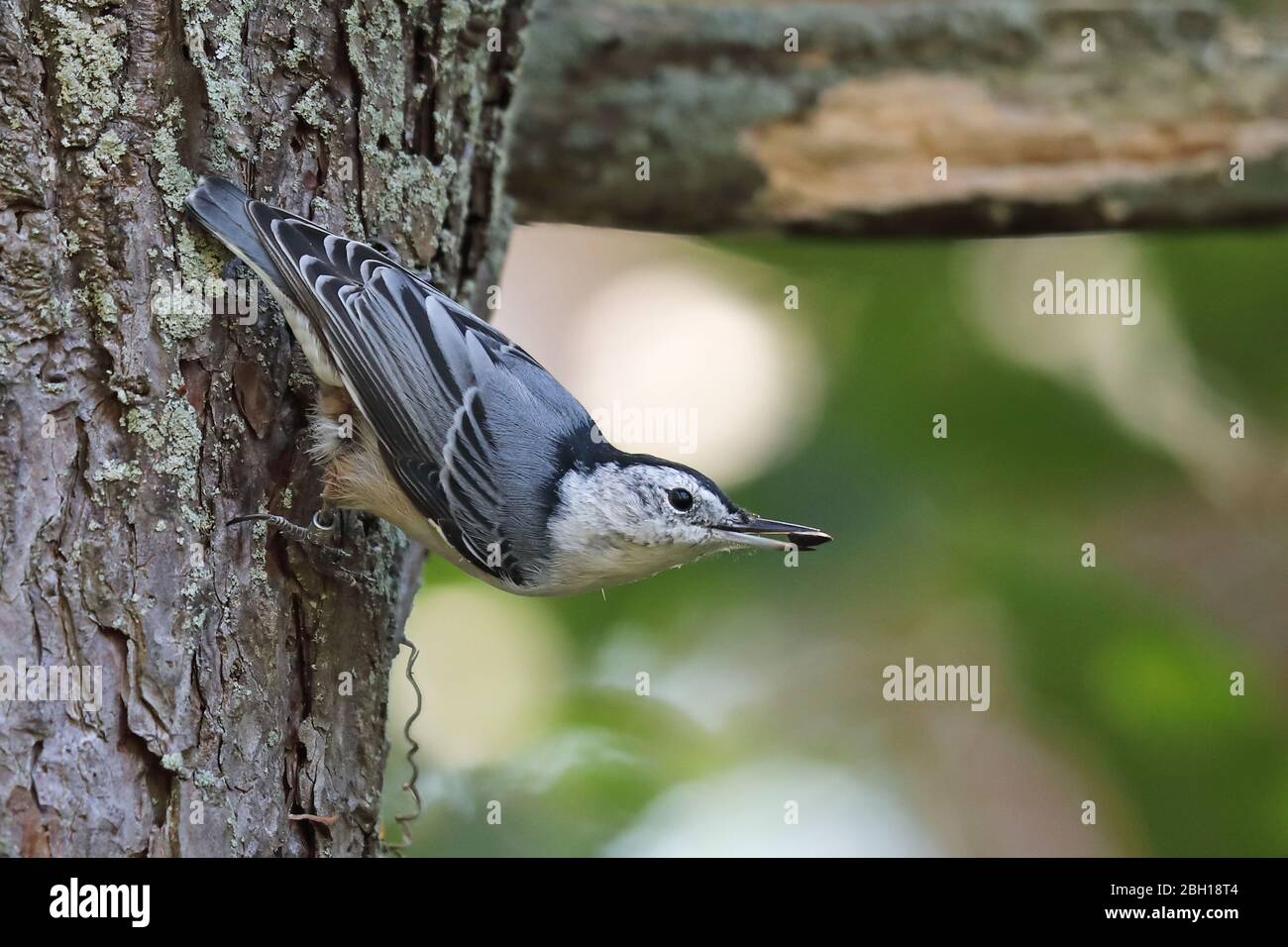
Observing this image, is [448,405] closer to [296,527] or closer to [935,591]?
[296,527]

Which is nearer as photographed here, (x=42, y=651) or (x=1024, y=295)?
(x=42, y=651)

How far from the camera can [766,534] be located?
8.51 feet

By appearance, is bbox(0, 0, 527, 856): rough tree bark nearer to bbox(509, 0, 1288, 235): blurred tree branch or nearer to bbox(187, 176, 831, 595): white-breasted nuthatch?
bbox(187, 176, 831, 595): white-breasted nuthatch

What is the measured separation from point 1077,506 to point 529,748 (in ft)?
5.76

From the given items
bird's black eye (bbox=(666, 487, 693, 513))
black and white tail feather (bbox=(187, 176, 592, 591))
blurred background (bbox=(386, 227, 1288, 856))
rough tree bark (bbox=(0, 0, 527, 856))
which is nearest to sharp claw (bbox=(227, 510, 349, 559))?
rough tree bark (bbox=(0, 0, 527, 856))

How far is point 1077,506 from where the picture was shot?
355 cm

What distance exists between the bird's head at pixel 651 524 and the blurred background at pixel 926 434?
0.78m

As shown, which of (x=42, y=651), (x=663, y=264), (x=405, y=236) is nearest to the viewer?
(x=42, y=651)

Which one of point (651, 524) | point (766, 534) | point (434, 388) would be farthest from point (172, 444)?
point (766, 534)

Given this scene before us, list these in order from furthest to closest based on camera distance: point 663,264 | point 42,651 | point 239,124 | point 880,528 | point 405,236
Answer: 1. point 663,264
2. point 880,528
3. point 405,236
4. point 239,124
5. point 42,651

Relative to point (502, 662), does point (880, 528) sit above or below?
above

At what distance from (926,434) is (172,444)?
2125 millimetres

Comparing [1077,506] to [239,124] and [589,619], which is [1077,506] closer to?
[589,619]

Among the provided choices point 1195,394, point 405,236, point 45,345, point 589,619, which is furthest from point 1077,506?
point 45,345
